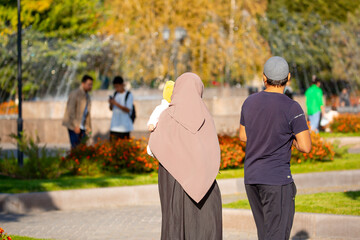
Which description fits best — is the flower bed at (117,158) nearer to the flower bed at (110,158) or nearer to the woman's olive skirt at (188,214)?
the flower bed at (110,158)

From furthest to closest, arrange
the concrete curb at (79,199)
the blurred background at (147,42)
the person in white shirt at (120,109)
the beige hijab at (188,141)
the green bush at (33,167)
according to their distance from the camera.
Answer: the blurred background at (147,42), the person in white shirt at (120,109), the green bush at (33,167), the concrete curb at (79,199), the beige hijab at (188,141)

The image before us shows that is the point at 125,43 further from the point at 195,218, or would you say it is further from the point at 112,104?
the point at 195,218

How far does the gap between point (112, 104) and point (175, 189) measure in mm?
7715

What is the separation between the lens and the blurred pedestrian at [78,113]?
538 inches

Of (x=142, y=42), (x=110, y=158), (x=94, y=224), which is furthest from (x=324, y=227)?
(x=142, y=42)

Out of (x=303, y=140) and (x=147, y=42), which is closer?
(x=303, y=140)

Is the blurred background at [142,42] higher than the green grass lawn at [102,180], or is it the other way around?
the blurred background at [142,42]

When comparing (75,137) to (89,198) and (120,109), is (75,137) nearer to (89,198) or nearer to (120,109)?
(120,109)

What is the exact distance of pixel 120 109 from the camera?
13.6 metres

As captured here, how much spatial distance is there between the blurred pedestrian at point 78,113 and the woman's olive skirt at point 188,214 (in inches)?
304

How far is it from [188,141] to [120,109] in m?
7.78

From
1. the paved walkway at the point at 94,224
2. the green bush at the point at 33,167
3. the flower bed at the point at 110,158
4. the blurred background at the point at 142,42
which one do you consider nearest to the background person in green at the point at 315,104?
the flower bed at the point at 110,158

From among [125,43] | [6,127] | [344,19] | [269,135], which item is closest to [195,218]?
[269,135]

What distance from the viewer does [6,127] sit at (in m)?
22.4
